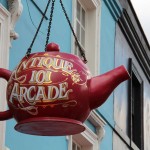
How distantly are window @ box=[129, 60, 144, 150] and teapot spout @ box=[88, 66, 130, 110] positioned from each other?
778 centimetres

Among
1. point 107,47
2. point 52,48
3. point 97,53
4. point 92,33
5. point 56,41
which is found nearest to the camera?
point 52,48

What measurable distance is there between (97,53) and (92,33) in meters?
0.33

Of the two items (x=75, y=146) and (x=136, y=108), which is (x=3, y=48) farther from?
(x=136, y=108)

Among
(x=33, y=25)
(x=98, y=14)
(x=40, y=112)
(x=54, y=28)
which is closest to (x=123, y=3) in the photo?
(x=98, y=14)

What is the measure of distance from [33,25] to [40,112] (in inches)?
129

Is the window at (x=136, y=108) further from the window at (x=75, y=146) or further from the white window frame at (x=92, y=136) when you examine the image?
the window at (x=75, y=146)

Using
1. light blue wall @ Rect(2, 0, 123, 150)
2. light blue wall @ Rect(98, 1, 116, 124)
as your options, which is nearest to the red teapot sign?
light blue wall @ Rect(2, 0, 123, 150)

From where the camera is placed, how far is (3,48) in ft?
23.3

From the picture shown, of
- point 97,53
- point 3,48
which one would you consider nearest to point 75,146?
point 97,53

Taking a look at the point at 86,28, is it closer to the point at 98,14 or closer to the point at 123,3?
the point at 98,14

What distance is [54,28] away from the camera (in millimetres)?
8828

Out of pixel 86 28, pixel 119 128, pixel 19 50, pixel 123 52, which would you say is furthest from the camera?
pixel 123 52

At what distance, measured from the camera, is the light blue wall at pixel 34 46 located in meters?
7.31

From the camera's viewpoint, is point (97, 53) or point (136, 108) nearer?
point (97, 53)
